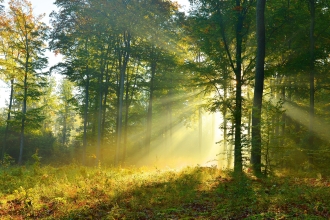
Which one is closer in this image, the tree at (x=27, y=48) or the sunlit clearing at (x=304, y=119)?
the sunlit clearing at (x=304, y=119)

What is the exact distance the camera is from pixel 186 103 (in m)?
29.8

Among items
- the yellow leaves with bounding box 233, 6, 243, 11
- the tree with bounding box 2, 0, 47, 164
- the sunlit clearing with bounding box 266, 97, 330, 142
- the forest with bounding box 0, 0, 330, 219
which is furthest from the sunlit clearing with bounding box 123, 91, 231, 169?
the tree with bounding box 2, 0, 47, 164

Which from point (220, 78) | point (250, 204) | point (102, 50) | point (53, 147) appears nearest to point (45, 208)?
point (250, 204)

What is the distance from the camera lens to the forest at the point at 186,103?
609cm

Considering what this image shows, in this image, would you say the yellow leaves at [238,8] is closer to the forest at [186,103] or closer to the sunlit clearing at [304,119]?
the forest at [186,103]

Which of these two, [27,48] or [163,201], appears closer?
[163,201]

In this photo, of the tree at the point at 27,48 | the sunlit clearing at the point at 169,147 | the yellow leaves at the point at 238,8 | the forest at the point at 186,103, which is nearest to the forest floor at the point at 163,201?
the forest at the point at 186,103

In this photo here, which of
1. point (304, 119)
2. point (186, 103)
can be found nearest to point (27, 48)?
point (186, 103)

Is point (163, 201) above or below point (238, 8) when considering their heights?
below

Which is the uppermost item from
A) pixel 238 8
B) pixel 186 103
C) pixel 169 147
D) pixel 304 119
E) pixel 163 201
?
pixel 238 8

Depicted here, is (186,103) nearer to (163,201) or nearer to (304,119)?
(304,119)

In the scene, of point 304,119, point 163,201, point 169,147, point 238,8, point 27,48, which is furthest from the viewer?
point 169,147

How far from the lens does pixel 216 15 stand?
42.8 ft

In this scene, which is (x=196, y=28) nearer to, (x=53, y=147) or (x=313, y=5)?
(x=313, y=5)
